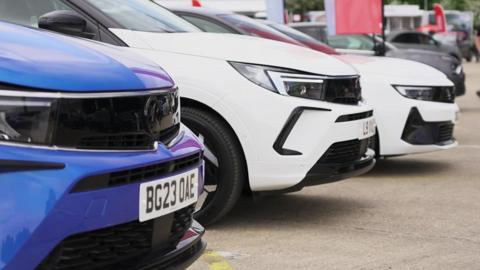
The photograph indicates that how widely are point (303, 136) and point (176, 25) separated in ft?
3.92

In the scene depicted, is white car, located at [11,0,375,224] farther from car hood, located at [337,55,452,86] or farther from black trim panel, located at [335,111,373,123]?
car hood, located at [337,55,452,86]

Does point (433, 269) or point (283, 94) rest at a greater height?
point (283, 94)

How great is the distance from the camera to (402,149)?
670 centimetres

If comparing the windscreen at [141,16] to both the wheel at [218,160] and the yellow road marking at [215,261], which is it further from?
the yellow road marking at [215,261]

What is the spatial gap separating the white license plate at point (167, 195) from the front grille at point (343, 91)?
6.36 ft

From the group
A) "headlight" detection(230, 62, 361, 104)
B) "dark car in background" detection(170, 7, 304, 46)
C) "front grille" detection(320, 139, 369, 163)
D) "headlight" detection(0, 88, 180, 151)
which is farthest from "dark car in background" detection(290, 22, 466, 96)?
"headlight" detection(0, 88, 180, 151)

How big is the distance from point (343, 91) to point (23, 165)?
2992 mm

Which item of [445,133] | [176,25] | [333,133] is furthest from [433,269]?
[445,133]

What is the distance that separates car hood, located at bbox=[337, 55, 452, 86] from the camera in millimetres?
6801

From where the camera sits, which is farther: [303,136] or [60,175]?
[303,136]

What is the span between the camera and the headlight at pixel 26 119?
2.43 metres

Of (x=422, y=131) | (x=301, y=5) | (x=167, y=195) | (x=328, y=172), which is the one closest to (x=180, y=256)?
(x=167, y=195)

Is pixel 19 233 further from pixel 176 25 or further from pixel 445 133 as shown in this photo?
pixel 445 133

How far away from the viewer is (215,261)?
4.24m
